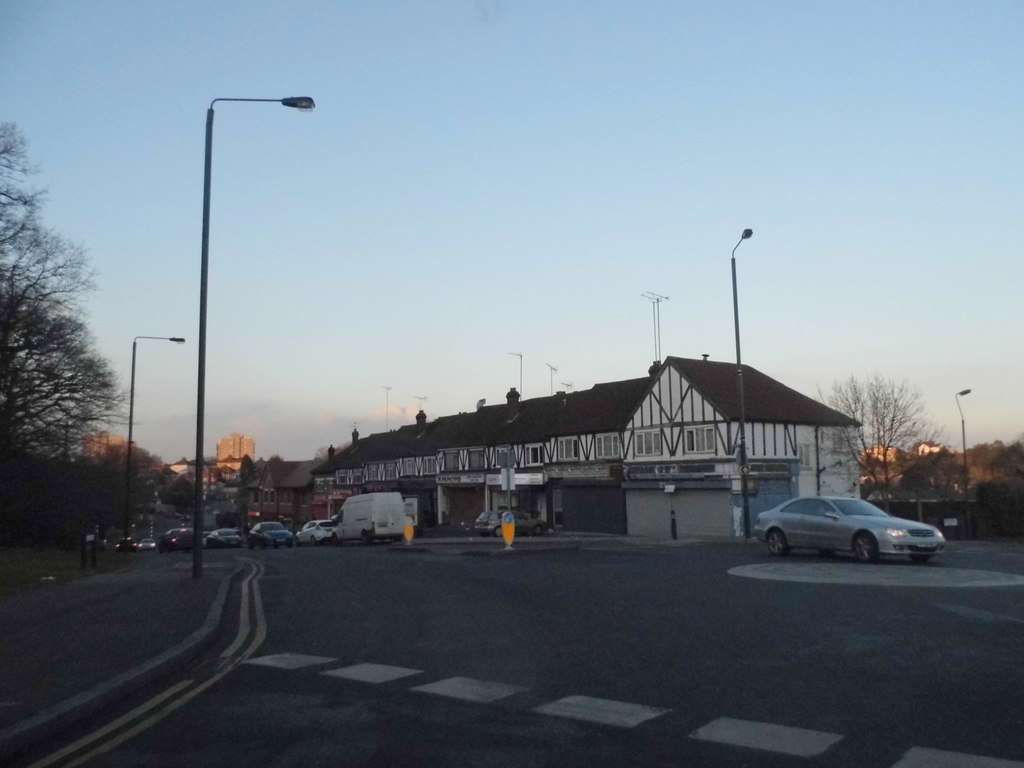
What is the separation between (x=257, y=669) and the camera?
30.5 feet

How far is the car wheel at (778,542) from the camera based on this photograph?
73.8 ft

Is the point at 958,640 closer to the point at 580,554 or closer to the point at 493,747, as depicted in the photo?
the point at 493,747

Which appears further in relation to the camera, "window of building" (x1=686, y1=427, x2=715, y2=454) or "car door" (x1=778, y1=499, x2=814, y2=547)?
"window of building" (x1=686, y1=427, x2=715, y2=454)

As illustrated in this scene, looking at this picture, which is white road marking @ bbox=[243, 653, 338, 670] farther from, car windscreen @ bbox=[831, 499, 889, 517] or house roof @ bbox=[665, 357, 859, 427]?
house roof @ bbox=[665, 357, 859, 427]

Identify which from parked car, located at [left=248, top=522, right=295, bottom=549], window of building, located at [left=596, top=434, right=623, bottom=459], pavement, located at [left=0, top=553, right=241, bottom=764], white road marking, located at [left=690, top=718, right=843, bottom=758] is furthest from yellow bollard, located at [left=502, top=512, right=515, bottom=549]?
window of building, located at [left=596, top=434, right=623, bottom=459]

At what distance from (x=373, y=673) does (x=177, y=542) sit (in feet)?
146

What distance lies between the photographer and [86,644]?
34.1 ft

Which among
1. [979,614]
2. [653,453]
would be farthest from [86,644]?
[653,453]

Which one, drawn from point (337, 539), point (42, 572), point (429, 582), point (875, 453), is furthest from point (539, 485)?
point (429, 582)

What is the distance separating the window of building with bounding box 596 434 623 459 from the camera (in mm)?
55312

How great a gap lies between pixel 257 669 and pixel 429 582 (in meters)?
8.83

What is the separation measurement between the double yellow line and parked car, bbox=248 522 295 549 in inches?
1527

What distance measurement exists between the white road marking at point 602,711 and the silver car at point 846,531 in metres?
14.0

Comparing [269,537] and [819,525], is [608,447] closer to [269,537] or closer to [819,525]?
[269,537]
